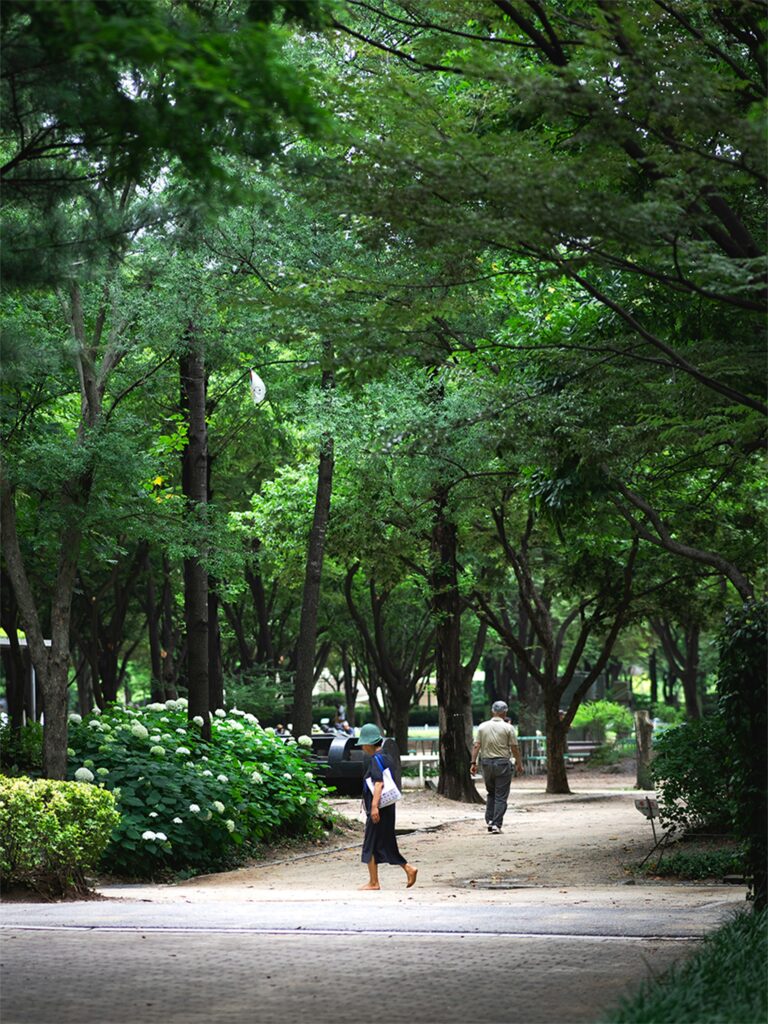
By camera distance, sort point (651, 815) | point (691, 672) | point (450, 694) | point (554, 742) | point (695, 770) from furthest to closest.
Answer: point (691, 672) → point (554, 742) → point (450, 694) → point (651, 815) → point (695, 770)

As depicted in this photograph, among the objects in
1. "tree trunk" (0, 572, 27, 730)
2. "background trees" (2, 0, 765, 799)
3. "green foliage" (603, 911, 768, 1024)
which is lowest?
"green foliage" (603, 911, 768, 1024)

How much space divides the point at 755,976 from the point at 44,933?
540 cm

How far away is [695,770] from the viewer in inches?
591

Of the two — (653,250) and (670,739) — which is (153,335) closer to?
(670,739)

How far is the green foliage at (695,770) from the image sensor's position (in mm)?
14852

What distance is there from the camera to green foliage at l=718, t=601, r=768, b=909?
959 cm

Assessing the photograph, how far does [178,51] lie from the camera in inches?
212

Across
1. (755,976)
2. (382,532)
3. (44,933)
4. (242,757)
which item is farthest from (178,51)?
(382,532)

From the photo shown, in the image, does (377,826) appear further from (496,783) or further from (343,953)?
(496,783)

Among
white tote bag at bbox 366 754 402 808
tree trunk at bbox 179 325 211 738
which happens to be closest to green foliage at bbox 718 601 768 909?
white tote bag at bbox 366 754 402 808

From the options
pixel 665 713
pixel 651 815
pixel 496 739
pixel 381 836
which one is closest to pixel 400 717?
pixel 665 713

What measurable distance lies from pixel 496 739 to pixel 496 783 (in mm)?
783

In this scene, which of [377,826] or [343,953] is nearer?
[343,953]

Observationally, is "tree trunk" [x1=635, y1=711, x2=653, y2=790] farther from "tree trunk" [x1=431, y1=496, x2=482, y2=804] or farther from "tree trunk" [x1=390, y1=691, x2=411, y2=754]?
"tree trunk" [x1=390, y1=691, x2=411, y2=754]
